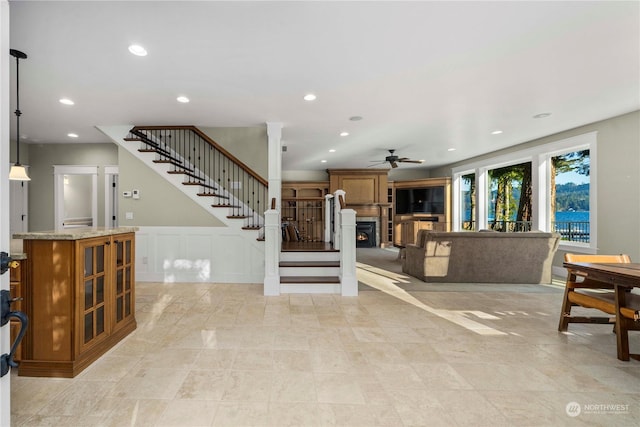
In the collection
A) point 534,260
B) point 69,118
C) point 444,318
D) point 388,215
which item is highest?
point 69,118

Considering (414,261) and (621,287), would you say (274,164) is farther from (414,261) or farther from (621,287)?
(621,287)

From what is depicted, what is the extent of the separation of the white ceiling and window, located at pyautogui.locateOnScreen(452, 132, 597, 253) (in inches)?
35.9

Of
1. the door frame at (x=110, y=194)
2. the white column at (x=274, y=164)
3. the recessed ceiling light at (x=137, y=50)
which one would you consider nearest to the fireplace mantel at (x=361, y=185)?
the white column at (x=274, y=164)

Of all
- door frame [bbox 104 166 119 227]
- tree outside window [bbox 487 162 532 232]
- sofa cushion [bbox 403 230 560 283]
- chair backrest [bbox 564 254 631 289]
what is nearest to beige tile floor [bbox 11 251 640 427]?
chair backrest [bbox 564 254 631 289]

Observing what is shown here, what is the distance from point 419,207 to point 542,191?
12.7 ft

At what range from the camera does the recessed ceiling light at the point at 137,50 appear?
258 cm

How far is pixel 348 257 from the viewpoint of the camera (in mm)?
4121

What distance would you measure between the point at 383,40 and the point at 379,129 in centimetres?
275

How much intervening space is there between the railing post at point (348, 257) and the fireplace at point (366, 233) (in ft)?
17.8

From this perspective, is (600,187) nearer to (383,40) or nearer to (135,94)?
(383,40)

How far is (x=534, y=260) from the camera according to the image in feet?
15.7

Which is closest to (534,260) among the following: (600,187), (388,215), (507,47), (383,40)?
(600,187)

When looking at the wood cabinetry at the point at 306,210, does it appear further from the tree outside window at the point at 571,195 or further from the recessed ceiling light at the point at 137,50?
the recessed ceiling light at the point at 137,50

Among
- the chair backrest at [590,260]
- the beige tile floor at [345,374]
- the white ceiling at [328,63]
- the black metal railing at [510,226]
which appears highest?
the white ceiling at [328,63]
